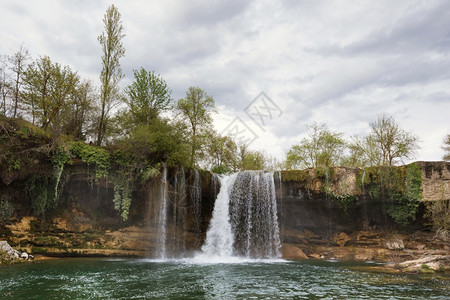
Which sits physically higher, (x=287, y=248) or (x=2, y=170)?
(x=2, y=170)

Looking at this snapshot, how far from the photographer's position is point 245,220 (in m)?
21.4

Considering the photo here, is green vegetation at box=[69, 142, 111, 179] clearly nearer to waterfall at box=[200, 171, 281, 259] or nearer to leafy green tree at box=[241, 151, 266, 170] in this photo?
waterfall at box=[200, 171, 281, 259]

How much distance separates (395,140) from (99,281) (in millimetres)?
25532

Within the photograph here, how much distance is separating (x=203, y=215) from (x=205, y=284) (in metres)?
12.3

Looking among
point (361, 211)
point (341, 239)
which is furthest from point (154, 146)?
point (361, 211)

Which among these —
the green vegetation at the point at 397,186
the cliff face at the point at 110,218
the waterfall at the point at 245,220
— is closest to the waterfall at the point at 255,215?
the waterfall at the point at 245,220

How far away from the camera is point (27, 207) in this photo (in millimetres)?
18047

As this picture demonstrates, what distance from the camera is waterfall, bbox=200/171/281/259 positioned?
2025 cm

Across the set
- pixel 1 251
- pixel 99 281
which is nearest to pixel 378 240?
pixel 99 281

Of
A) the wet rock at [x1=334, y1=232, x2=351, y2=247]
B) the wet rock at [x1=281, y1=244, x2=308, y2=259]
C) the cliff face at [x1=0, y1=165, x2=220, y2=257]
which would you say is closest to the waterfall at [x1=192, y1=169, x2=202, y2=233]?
the cliff face at [x1=0, y1=165, x2=220, y2=257]

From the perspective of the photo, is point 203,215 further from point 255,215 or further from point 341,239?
point 341,239

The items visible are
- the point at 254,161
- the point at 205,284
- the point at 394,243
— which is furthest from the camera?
the point at 254,161

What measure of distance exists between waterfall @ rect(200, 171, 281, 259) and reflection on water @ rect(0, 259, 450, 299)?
7.25 meters

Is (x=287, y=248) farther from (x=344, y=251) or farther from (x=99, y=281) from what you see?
(x=99, y=281)
